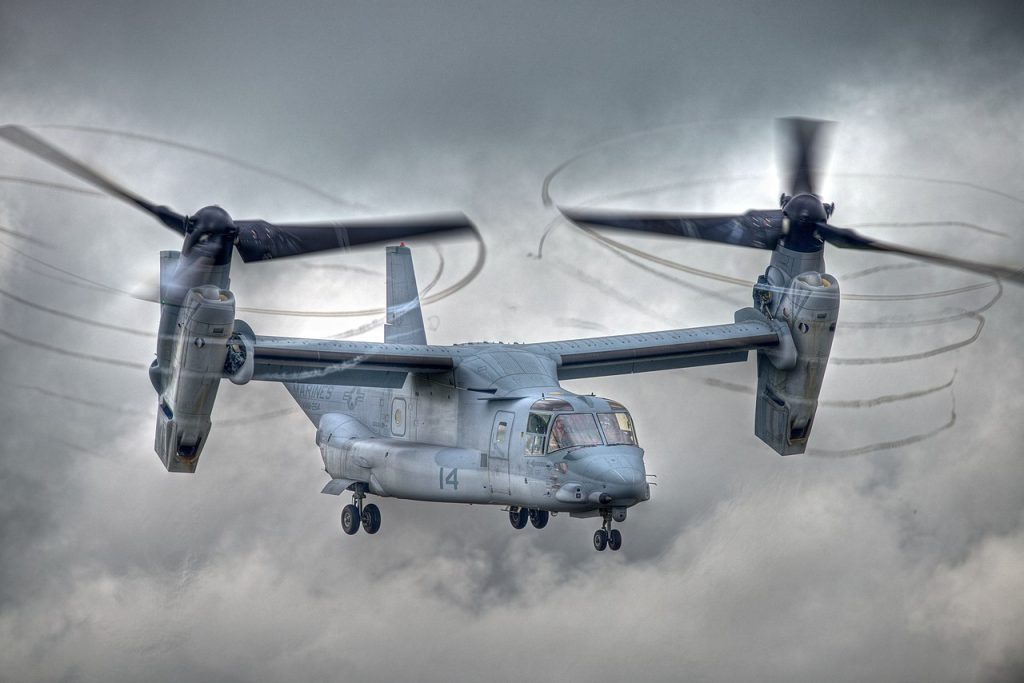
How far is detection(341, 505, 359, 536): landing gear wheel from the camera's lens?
3198 centimetres

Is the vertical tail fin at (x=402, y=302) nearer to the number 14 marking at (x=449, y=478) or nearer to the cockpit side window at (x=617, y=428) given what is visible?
the number 14 marking at (x=449, y=478)

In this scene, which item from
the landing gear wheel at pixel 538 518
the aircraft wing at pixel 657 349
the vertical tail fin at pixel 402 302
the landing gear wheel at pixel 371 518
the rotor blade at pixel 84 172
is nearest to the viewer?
the rotor blade at pixel 84 172

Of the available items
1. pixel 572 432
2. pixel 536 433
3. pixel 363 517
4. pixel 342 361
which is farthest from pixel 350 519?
pixel 572 432

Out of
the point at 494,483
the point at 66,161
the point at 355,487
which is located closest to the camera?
the point at 66,161

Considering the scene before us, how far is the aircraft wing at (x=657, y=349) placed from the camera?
100 feet

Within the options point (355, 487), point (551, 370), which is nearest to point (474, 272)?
point (551, 370)

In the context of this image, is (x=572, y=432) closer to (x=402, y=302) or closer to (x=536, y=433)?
(x=536, y=433)

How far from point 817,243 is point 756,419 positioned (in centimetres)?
465

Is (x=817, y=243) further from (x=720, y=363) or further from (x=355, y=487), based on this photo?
(x=355, y=487)

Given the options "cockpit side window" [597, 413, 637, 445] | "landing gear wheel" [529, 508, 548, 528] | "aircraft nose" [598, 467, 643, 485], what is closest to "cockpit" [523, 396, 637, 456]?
"cockpit side window" [597, 413, 637, 445]

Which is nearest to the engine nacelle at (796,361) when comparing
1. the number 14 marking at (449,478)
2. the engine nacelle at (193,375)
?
the number 14 marking at (449,478)

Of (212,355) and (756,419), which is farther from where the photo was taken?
(756,419)

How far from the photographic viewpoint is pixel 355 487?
1230 inches

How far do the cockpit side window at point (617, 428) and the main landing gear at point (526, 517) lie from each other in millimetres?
4653
